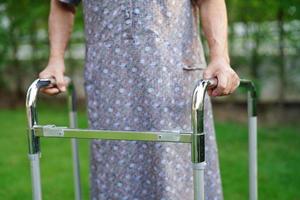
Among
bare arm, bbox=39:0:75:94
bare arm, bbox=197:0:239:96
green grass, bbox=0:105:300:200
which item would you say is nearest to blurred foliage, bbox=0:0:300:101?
green grass, bbox=0:105:300:200

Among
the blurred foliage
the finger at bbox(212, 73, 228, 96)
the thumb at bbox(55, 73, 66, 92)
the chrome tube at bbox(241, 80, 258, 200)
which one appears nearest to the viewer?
the finger at bbox(212, 73, 228, 96)

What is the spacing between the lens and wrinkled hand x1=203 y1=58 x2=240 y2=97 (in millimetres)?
1443

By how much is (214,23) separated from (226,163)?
2609 millimetres

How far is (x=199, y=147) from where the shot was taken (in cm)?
132

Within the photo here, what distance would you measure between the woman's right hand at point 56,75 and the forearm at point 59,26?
35 millimetres

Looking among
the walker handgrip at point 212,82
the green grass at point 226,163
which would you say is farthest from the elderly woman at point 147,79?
the green grass at point 226,163

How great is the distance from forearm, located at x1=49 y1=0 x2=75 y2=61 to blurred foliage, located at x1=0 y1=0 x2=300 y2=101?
131 inches

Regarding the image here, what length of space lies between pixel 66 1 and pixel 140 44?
0.32m

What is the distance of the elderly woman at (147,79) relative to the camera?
161 centimetres

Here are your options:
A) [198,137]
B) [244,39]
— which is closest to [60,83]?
[198,137]

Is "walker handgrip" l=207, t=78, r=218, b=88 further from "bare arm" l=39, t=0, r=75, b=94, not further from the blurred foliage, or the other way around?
the blurred foliage

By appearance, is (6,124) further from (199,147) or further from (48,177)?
(199,147)

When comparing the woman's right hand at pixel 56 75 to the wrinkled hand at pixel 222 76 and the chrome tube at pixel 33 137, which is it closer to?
the chrome tube at pixel 33 137

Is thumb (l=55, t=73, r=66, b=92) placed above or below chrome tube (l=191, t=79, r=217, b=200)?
above
